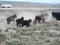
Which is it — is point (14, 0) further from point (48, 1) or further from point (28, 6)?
point (48, 1)

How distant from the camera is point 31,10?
2303mm

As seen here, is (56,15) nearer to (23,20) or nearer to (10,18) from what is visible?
(23,20)

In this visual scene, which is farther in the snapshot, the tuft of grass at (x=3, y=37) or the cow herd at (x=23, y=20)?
the cow herd at (x=23, y=20)

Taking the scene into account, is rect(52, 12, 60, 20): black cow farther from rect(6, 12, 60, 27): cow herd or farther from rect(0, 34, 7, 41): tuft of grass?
rect(0, 34, 7, 41): tuft of grass

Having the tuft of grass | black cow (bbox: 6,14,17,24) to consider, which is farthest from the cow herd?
the tuft of grass

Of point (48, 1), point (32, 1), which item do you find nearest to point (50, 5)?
point (48, 1)

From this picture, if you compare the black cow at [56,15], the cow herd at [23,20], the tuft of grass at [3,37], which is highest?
the black cow at [56,15]

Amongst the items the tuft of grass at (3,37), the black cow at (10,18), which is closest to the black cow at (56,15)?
the black cow at (10,18)

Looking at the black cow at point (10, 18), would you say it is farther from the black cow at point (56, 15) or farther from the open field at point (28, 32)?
the black cow at point (56, 15)

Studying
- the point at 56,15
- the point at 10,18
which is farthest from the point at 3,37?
the point at 56,15

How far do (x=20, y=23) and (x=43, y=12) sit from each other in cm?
39

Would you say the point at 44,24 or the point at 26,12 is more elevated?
the point at 26,12

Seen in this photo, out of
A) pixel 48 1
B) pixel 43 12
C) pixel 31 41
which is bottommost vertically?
→ pixel 31 41

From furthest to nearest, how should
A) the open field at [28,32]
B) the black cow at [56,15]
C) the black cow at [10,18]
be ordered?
the black cow at [56,15], the black cow at [10,18], the open field at [28,32]
